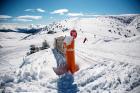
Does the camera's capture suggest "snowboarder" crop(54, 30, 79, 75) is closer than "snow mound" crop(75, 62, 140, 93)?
No

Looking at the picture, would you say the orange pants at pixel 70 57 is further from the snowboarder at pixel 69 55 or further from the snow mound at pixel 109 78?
the snow mound at pixel 109 78

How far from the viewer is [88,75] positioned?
926 centimetres

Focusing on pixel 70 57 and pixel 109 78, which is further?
pixel 70 57

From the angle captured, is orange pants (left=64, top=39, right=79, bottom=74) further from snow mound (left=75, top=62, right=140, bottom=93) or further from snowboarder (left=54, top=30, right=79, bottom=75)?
snow mound (left=75, top=62, right=140, bottom=93)

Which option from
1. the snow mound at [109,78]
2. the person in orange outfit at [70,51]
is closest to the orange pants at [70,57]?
the person in orange outfit at [70,51]

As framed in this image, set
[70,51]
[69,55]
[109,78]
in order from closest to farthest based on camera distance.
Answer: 1. [109,78]
2. [70,51]
3. [69,55]

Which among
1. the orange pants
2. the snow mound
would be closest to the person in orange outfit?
the orange pants

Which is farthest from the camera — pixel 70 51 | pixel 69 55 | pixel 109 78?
pixel 69 55

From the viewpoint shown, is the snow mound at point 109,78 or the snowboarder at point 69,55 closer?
the snow mound at point 109,78

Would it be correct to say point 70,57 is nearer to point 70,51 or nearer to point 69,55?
point 69,55

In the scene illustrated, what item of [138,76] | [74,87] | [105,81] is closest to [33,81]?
[74,87]

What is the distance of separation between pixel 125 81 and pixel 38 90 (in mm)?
3771

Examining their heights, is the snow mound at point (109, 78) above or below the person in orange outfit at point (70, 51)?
below

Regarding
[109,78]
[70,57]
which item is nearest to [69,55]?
[70,57]
